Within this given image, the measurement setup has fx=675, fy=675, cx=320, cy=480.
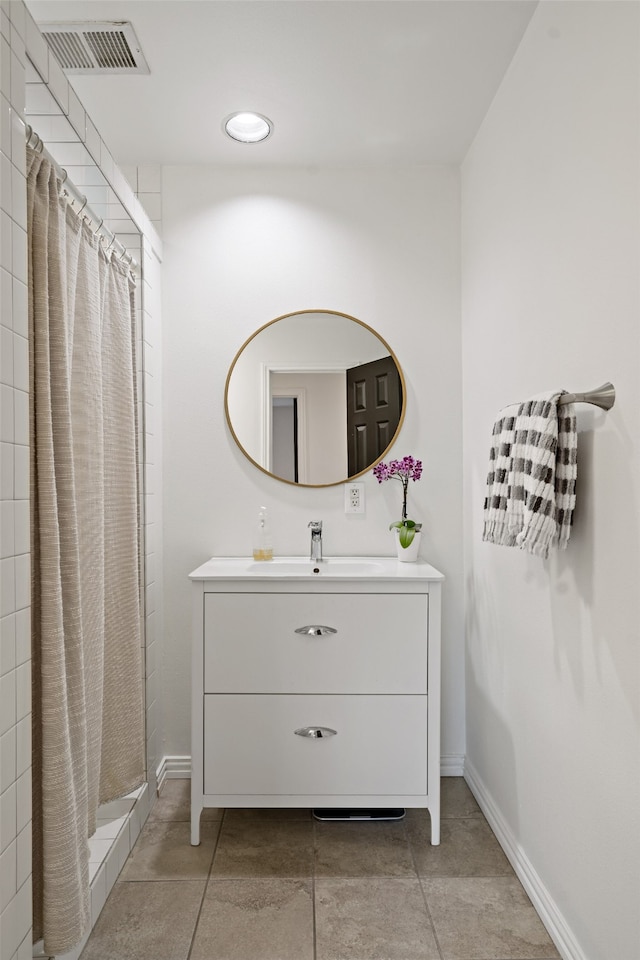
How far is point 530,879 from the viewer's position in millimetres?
1863

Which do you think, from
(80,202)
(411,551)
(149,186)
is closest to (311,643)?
(411,551)

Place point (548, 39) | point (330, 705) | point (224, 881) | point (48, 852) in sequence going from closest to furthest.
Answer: point (48, 852) → point (548, 39) → point (224, 881) → point (330, 705)

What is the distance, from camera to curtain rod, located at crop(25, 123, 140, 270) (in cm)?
144

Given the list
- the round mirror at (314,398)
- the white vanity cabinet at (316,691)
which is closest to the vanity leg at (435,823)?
the white vanity cabinet at (316,691)

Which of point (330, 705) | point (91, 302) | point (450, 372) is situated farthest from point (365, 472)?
point (91, 302)

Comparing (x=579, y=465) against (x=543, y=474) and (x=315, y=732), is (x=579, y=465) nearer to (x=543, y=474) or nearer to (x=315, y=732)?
(x=543, y=474)

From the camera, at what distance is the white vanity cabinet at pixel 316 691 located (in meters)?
2.16

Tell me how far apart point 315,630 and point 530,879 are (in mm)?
912

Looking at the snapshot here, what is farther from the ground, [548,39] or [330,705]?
[548,39]

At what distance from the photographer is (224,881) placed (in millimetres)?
1970

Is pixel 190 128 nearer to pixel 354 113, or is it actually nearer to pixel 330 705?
pixel 354 113

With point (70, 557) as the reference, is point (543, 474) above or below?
above

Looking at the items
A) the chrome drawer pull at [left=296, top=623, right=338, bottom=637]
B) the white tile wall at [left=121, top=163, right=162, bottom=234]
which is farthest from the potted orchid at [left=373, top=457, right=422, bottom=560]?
the white tile wall at [left=121, top=163, right=162, bottom=234]

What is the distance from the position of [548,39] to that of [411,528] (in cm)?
156
